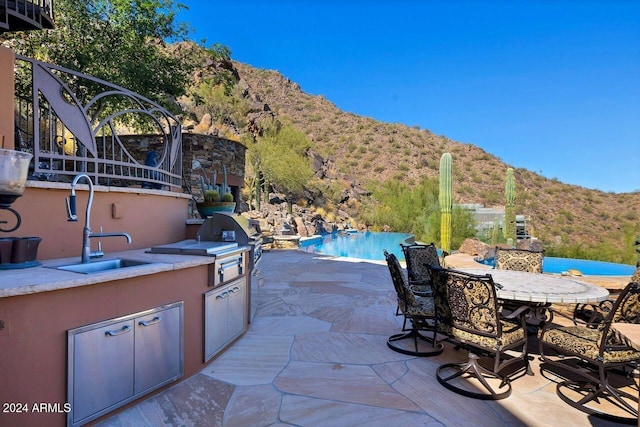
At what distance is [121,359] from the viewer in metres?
2.31

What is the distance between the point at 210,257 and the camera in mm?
3141

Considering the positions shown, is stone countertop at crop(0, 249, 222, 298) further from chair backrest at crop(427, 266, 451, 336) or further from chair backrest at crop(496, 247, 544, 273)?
chair backrest at crop(496, 247, 544, 273)

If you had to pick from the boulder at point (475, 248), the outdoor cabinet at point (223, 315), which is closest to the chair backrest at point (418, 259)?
the outdoor cabinet at point (223, 315)

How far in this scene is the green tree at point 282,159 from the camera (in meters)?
19.8

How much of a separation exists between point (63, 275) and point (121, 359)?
647 mm

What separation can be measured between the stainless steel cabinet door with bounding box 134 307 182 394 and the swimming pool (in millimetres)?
6717

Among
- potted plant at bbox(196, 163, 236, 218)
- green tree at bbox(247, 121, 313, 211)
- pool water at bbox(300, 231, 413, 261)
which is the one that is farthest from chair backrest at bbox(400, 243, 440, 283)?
green tree at bbox(247, 121, 313, 211)

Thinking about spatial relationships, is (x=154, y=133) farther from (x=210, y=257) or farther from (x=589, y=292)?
(x=589, y=292)

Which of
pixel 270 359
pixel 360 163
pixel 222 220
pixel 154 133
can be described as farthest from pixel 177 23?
pixel 360 163

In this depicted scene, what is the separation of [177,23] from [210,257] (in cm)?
778

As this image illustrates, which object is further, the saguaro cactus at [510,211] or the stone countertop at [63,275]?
the saguaro cactus at [510,211]

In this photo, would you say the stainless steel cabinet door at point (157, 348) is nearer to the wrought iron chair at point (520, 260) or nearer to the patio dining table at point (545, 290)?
the patio dining table at point (545, 290)

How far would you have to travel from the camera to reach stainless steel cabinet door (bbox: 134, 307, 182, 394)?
8.05 feet

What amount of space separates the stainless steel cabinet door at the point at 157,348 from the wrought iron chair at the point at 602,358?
296 centimetres
